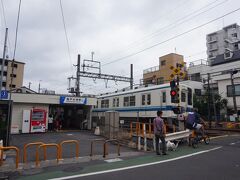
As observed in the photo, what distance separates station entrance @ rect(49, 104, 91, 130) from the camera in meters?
22.6

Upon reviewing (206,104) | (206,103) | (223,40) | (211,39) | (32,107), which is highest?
(211,39)

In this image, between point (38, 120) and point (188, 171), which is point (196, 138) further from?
point (38, 120)

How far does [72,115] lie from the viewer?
2519 centimetres

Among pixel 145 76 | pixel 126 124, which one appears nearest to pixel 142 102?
pixel 126 124

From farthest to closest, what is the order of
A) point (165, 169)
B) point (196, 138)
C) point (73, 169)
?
1. point (196, 138)
2. point (73, 169)
3. point (165, 169)

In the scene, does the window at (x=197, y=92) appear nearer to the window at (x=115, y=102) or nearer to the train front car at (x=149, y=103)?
the window at (x=115, y=102)

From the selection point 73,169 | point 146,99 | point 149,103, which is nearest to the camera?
point 73,169

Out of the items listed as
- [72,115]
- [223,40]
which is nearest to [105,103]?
[72,115]

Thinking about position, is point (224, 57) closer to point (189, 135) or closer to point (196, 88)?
point (196, 88)

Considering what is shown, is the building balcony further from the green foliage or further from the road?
the road

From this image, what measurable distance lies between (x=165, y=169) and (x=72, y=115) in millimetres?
19481

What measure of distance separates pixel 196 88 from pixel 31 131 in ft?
100

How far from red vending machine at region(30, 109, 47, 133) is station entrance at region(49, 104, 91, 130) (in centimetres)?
379

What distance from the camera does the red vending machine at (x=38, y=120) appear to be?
1841 centimetres
